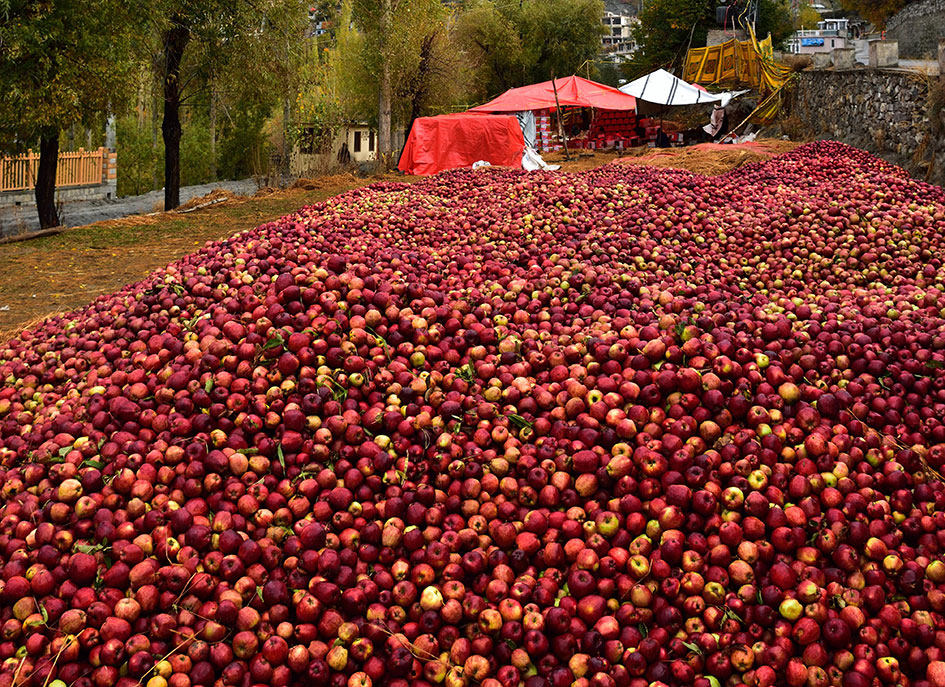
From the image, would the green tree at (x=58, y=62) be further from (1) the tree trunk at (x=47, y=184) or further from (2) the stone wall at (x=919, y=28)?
(2) the stone wall at (x=919, y=28)

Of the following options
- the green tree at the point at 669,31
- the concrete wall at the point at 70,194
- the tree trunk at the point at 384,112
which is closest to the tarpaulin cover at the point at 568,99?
the tree trunk at the point at 384,112

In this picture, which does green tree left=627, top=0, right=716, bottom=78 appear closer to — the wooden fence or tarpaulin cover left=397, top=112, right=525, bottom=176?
tarpaulin cover left=397, top=112, right=525, bottom=176

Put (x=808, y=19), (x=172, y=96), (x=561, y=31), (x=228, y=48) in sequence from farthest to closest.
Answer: (x=808, y=19), (x=561, y=31), (x=172, y=96), (x=228, y=48)

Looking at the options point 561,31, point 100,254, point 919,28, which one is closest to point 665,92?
point 919,28

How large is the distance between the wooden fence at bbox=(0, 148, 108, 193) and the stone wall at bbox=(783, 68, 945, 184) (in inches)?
921

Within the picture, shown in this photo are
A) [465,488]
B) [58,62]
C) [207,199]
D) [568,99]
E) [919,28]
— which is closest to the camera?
[465,488]

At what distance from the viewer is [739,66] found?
88.9ft

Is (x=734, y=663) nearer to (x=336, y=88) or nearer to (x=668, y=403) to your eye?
(x=668, y=403)

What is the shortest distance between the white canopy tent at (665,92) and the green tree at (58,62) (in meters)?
16.4

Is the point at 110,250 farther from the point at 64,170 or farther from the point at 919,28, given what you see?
the point at 919,28

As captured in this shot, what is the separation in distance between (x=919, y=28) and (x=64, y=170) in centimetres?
3475

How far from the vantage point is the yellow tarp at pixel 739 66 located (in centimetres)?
2416

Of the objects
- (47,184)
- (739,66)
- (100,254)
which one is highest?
(739,66)

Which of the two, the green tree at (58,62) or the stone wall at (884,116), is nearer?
the green tree at (58,62)
